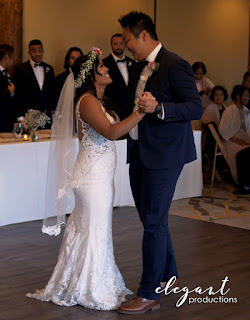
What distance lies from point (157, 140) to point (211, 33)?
7.95m

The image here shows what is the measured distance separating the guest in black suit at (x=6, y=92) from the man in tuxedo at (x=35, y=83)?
0.35 meters

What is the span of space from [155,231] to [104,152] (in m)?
0.62

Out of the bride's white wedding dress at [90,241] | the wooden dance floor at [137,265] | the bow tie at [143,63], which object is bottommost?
the wooden dance floor at [137,265]

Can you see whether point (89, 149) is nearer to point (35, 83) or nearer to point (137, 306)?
point (137, 306)

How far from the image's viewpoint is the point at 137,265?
4602 millimetres

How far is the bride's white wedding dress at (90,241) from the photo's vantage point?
3.75 meters

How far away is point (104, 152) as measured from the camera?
3873 millimetres

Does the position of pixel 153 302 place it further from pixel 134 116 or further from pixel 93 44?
pixel 93 44

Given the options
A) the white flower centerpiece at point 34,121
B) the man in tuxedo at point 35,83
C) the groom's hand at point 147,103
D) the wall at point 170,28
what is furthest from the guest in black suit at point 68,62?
the groom's hand at point 147,103

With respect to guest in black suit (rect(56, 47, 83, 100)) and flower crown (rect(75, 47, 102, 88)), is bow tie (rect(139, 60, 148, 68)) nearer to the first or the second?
flower crown (rect(75, 47, 102, 88))

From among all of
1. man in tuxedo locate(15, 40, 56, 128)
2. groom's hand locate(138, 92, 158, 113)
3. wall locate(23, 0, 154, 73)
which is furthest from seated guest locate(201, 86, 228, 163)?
groom's hand locate(138, 92, 158, 113)

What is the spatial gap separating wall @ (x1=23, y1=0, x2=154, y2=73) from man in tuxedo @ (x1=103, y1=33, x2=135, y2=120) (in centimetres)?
85

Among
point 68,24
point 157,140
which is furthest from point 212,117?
point 157,140

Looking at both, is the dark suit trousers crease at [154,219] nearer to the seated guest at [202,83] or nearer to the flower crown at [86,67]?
the flower crown at [86,67]
